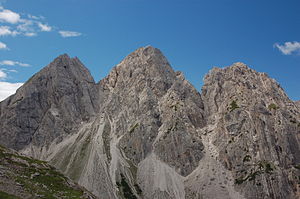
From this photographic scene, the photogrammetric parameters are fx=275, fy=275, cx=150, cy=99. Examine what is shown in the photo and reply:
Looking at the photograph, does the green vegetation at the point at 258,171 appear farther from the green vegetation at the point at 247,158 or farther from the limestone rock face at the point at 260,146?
the green vegetation at the point at 247,158

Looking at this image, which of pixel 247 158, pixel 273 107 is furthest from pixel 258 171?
pixel 273 107

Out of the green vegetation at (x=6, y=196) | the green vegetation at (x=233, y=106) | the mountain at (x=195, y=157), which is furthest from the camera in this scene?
the green vegetation at (x=233, y=106)

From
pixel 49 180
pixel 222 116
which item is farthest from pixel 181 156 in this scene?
pixel 49 180

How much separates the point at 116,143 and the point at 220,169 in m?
71.9

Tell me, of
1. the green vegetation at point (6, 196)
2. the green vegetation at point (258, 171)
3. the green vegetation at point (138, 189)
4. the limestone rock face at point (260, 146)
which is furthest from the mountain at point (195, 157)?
the green vegetation at point (6, 196)

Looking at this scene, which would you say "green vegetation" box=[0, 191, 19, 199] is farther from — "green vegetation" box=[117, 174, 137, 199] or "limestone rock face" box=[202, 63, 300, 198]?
"limestone rock face" box=[202, 63, 300, 198]

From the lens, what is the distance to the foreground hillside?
157ft

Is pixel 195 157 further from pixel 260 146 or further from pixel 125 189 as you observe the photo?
pixel 125 189

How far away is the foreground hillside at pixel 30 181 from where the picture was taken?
157 feet

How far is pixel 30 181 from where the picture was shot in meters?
54.3

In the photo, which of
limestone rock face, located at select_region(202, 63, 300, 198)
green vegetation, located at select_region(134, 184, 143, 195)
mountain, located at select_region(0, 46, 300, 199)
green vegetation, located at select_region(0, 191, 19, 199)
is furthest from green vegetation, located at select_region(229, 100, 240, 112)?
green vegetation, located at select_region(0, 191, 19, 199)

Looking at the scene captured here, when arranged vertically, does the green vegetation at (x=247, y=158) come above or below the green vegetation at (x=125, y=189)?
above

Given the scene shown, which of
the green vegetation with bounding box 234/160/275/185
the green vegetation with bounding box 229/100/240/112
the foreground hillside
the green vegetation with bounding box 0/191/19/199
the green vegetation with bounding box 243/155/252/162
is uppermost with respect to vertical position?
the green vegetation with bounding box 229/100/240/112

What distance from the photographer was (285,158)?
543ft
